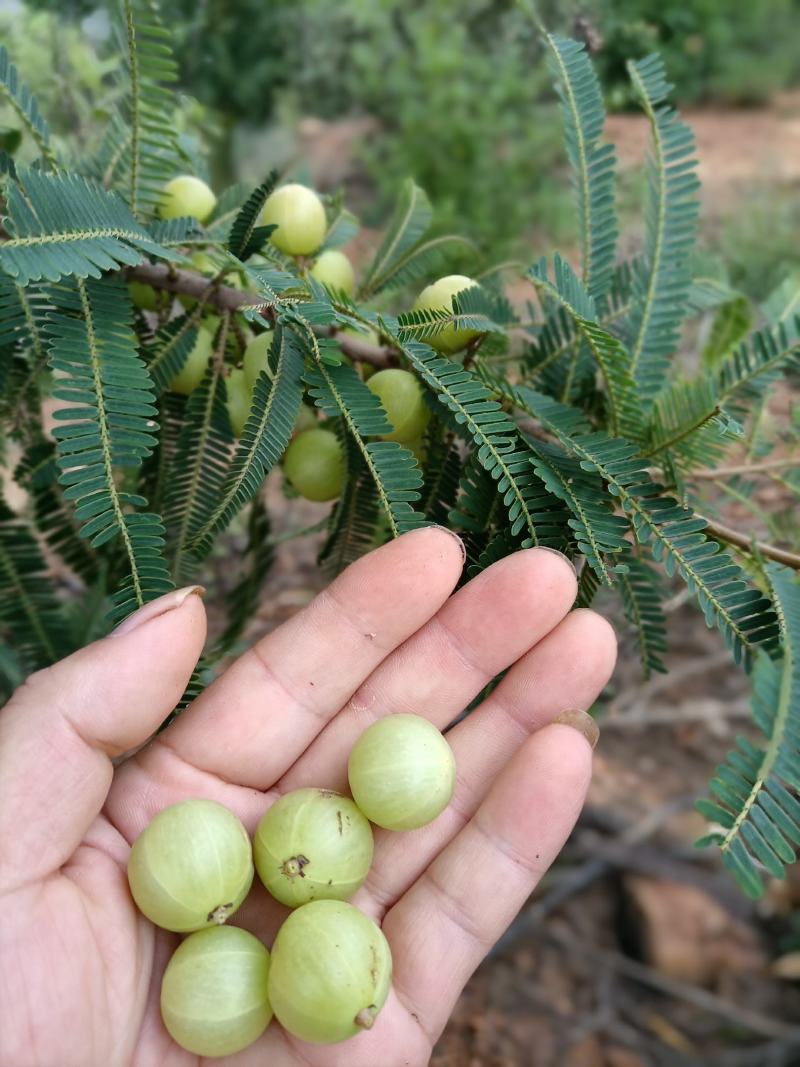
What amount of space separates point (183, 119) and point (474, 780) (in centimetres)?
162

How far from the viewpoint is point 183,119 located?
1.92 metres

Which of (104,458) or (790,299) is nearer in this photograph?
(104,458)

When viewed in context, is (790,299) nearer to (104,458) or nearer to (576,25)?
(576,25)

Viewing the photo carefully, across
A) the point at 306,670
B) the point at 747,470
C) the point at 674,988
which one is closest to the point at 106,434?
the point at 306,670

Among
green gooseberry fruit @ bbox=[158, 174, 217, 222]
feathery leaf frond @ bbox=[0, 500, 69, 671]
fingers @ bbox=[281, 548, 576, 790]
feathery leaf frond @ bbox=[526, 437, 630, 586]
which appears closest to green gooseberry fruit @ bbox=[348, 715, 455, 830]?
fingers @ bbox=[281, 548, 576, 790]

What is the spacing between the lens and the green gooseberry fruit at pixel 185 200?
1292 mm

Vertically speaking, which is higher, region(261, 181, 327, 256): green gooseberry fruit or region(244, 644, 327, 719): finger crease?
region(261, 181, 327, 256): green gooseberry fruit

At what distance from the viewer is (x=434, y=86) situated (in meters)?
4.21

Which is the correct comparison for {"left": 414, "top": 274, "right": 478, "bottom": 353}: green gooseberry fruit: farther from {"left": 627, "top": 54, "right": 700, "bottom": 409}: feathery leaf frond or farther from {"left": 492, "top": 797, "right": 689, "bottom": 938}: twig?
{"left": 492, "top": 797, "right": 689, "bottom": 938}: twig

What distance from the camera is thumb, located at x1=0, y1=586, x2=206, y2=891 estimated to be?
0.99 m

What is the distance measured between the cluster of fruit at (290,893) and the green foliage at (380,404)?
24 centimetres

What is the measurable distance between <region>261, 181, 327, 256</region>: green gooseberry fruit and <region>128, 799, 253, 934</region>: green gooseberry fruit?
83 cm

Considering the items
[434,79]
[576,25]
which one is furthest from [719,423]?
[434,79]

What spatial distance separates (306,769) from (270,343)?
0.63m
